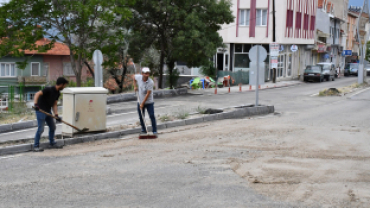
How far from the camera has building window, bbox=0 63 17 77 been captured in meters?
38.0

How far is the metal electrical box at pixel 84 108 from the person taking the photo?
34.5 ft

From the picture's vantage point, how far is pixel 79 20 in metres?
21.4

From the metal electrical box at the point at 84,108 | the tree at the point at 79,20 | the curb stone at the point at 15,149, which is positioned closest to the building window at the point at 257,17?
the tree at the point at 79,20

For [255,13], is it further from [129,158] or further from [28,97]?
[129,158]

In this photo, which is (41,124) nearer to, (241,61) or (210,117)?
(210,117)

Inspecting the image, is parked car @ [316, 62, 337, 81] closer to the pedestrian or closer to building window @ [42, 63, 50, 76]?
building window @ [42, 63, 50, 76]

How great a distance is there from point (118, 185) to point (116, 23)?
17.0 meters

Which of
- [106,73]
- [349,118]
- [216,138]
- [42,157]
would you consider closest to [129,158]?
[42,157]

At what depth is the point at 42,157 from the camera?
8688mm

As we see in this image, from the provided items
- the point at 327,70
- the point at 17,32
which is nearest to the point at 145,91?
the point at 17,32

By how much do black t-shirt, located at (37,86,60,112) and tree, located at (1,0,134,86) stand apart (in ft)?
38.5

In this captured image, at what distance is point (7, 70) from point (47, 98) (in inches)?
1239

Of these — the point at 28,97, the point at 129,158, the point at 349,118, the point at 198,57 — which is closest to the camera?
the point at 129,158

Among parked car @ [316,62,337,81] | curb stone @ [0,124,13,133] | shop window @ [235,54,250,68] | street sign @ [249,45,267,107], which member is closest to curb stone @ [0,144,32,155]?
curb stone @ [0,124,13,133]
